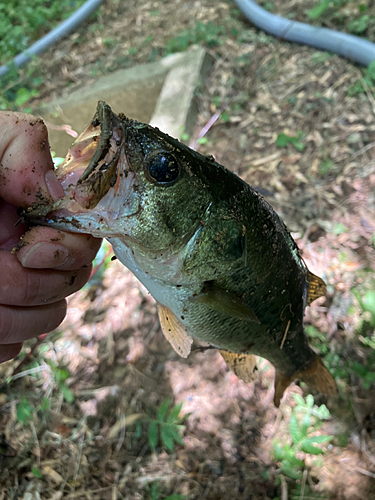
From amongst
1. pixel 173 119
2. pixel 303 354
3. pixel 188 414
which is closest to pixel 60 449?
pixel 188 414

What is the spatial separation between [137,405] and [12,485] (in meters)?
0.91

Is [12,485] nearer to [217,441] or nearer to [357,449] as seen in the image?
[217,441]

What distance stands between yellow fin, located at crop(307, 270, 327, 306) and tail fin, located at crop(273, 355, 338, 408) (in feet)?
1.43

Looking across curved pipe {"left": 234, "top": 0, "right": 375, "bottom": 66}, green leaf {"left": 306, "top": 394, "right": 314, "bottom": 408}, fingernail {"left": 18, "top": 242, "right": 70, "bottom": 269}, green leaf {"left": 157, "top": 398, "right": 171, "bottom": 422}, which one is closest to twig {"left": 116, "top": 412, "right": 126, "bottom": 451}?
green leaf {"left": 157, "top": 398, "right": 171, "bottom": 422}

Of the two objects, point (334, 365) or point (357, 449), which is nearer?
point (357, 449)

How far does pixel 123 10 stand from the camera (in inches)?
247

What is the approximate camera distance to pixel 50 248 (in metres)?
1.06

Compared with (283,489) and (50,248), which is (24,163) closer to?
(50,248)

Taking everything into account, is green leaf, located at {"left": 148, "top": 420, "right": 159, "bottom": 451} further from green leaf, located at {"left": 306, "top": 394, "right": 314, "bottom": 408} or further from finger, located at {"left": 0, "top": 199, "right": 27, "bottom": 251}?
finger, located at {"left": 0, "top": 199, "right": 27, "bottom": 251}

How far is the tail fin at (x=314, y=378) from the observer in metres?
1.91

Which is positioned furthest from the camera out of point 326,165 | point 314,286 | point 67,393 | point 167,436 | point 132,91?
point 132,91

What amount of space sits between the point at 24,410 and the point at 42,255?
6.02ft

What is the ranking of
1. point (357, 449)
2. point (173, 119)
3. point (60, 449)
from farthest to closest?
point (173, 119) < point (60, 449) < point (357, 449)

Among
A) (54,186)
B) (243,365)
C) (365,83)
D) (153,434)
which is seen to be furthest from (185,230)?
(365,83)
